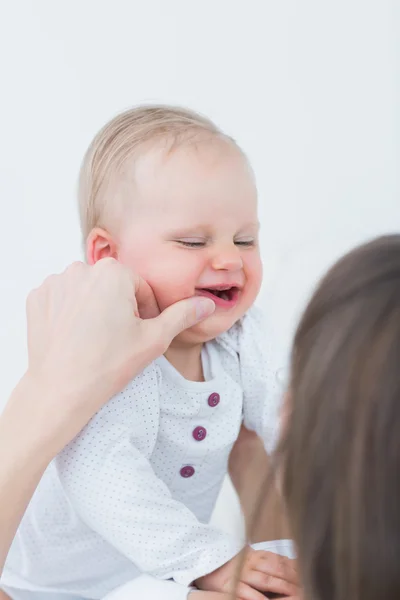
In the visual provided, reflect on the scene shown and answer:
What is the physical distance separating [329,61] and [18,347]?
3.21 ft

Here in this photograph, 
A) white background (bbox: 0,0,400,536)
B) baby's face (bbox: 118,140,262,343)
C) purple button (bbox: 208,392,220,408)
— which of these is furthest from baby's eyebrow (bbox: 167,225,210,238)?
white background (bbox: 0,0,400,536)

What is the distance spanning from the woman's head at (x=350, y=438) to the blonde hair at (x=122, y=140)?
472 millimetres

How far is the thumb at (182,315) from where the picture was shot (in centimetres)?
91

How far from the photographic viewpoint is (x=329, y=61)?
193 centimetres

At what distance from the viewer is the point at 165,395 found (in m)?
1.02

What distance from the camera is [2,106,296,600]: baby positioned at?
0.90 meters

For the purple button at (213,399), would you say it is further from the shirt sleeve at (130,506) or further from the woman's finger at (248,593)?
the woman's finger at (248,593)

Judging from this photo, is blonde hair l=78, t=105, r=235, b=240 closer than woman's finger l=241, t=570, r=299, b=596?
No

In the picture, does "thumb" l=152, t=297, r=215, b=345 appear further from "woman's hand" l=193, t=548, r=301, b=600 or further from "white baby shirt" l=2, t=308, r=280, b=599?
"woman's hand" l=193, t=548, r=301, b=600

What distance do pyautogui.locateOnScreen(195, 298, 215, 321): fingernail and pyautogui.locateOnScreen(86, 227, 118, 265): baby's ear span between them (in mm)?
133

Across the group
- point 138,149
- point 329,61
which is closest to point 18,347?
point 138,149

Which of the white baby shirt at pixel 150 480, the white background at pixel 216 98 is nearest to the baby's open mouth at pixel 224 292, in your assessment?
the white baby shirt at pixel 150 480

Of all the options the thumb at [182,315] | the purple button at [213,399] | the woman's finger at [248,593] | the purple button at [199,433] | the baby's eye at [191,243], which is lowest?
the woman's finger at [248,593]

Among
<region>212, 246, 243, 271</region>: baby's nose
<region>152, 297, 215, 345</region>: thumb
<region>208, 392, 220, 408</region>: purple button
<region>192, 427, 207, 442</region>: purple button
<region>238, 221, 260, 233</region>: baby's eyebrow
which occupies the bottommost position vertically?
<region>192, 427, 207, 442</region>: purple button
